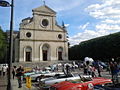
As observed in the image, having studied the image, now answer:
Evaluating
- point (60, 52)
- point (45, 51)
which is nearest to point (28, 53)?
point (45, 51)

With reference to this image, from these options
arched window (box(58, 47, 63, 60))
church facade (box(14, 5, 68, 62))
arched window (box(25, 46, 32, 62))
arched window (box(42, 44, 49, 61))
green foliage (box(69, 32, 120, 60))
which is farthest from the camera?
arched window (box(58, 47, 63, 60))

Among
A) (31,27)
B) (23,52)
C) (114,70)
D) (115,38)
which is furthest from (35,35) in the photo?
(114,70)

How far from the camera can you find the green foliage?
40.8 meters

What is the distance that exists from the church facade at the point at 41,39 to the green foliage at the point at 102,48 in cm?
671

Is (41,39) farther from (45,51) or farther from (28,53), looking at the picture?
(28,53)

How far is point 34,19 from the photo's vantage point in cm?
4531

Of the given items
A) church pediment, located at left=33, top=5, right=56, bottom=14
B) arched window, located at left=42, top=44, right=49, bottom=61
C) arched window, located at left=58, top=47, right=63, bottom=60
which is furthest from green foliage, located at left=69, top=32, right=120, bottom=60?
church pediment, located at left=33, top=5, right=56, bottom=14

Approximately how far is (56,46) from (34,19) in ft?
27.6

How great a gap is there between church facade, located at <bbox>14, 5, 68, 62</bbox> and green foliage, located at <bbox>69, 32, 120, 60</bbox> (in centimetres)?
671

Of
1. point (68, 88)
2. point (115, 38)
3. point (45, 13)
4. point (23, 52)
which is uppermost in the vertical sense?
point (45, 13)

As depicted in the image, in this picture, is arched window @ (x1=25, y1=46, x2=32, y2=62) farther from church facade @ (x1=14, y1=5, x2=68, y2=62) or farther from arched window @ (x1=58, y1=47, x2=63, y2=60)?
arched window @ (x1=58, y1=47, x2=63, y2=60)

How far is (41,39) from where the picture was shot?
4491 centimetres

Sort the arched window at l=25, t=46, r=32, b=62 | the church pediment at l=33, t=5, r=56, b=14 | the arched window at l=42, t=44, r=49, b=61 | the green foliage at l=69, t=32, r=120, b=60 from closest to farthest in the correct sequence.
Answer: the green foliage at l=69, t=32, r=120, b=60, the arched window at l=25, t=46, r=32, b=62, the arched window at l=42, t=44, r=49, b=61, the church pediment at l=33, t=5, r=56, b=14

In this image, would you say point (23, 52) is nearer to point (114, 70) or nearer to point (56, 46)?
point (56, 46)
